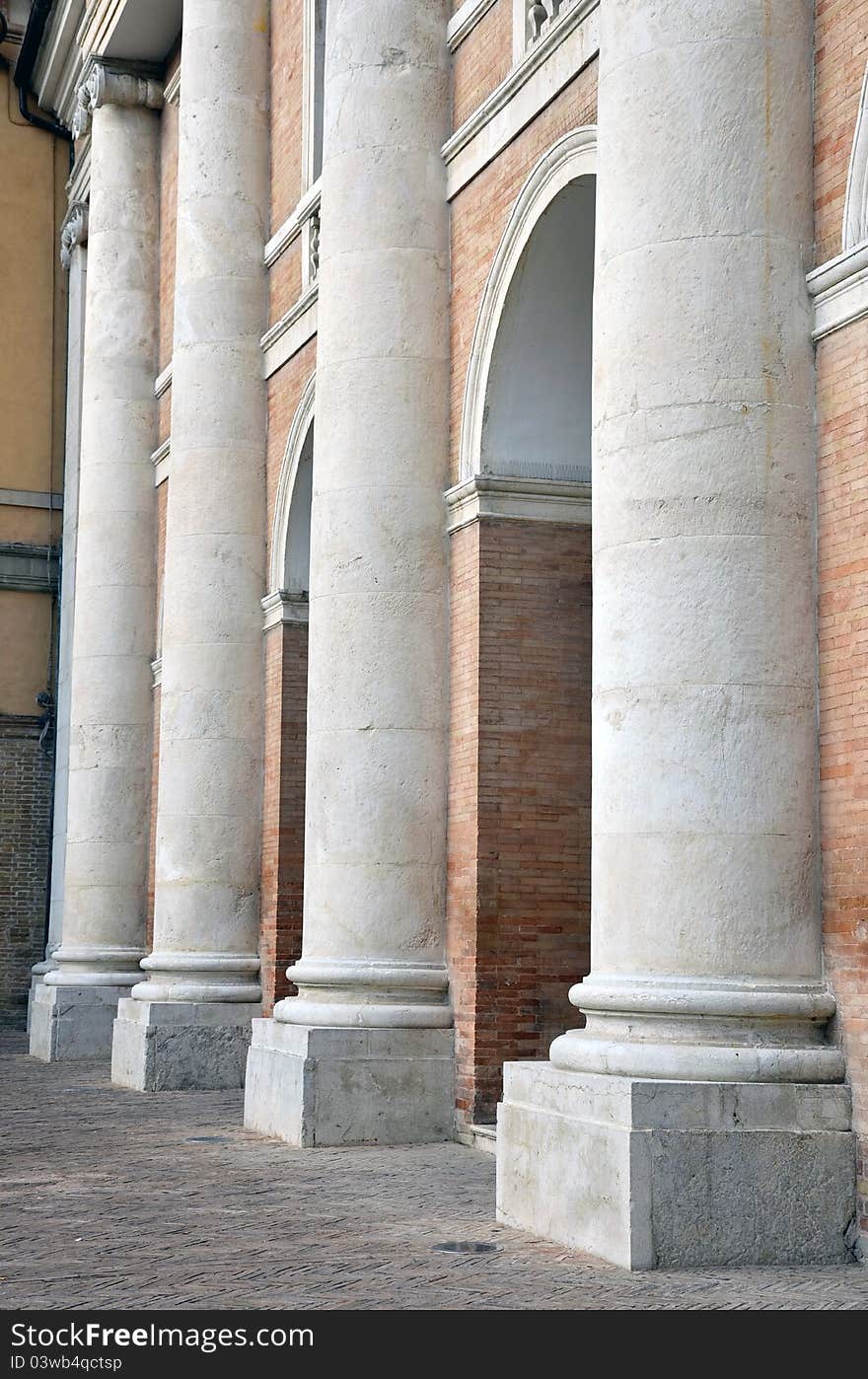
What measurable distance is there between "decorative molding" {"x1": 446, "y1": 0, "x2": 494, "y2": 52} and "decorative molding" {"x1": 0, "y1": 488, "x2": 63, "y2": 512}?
54.9ft

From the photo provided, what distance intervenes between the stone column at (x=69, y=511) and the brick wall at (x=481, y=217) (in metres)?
14.8

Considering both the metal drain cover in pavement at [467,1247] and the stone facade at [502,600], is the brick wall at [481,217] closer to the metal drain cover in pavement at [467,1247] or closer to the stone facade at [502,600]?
the stone facade at [502,600]

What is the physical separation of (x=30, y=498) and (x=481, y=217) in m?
17.5

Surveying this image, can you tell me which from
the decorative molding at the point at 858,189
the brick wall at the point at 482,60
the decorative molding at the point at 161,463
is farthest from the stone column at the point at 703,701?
the decorative molding at the point at 161,463

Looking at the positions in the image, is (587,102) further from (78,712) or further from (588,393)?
(78,712)

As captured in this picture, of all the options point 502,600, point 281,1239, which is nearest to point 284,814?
point 502,600

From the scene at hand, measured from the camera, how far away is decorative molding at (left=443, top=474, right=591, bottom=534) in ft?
42.3

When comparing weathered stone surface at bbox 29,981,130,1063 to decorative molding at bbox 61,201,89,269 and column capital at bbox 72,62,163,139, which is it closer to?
column capital at bbox 72,62,163,139

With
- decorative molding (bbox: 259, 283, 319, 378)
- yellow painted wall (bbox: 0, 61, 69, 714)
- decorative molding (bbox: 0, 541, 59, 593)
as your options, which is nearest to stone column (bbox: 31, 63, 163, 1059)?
decorative molding (bbox: 259, 283, 319, 378)

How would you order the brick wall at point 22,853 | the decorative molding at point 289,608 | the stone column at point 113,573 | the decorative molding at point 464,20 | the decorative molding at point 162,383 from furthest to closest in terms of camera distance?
the brick wall at point 22,853 < the decorative molding at point 162,383 < the stone column at point 113,573 < the decorative molding at point 289,608 < the decorative molding at point 464,20

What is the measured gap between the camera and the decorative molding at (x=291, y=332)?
1666cm

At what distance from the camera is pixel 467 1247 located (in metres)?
8.70

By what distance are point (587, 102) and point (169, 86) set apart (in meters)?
12.7

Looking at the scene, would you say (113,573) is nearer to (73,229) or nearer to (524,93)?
(73,229)
